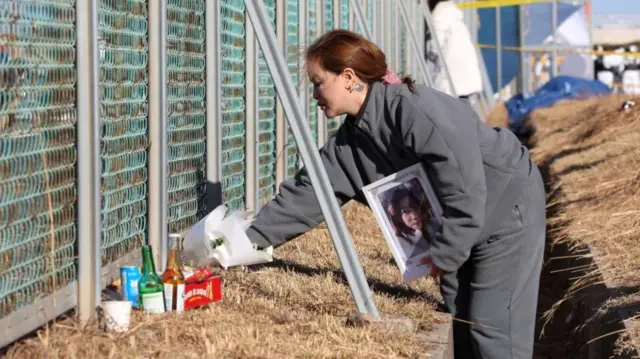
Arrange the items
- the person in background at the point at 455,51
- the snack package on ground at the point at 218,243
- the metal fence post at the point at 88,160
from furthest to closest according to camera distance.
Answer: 1. the person in background at the point at 455,51
2. the snack package on ground at the point at 218,243
3. the metal fence post at the point at 88,160

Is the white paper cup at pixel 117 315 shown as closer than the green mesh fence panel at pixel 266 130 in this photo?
Yes

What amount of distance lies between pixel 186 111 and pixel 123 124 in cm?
103

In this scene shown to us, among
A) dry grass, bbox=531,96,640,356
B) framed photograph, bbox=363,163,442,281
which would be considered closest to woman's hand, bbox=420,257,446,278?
framed photograph, bbox=363,163,442,281

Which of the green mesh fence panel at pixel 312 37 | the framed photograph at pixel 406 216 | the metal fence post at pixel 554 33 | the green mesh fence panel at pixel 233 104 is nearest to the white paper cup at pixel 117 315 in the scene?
the framed photograph at pixel 406 216

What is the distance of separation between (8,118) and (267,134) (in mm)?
4282

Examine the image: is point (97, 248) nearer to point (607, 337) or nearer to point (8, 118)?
point (8, 118)

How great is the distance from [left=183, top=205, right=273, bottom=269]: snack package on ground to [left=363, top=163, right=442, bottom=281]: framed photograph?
0.53 metres

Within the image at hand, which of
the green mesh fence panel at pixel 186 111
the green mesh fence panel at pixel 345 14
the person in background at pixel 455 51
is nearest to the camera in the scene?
the green mesh fence panel at pixel 186 111

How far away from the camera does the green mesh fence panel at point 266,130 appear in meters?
7.94

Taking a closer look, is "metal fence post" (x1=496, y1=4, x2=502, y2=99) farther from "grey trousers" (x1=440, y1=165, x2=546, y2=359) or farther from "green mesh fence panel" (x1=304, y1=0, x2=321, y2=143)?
"grey trousers" (x1=440, y1=165, x2=546, y2=359)

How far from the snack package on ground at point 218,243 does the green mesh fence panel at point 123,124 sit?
13.2 inches

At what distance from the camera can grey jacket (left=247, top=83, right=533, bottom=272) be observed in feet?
15.2

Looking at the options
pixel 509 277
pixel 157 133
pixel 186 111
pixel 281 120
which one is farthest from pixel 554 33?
pixel 509 277

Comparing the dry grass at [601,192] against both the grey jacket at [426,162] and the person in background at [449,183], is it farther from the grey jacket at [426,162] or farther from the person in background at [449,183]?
the grey jacket at [426,162]
